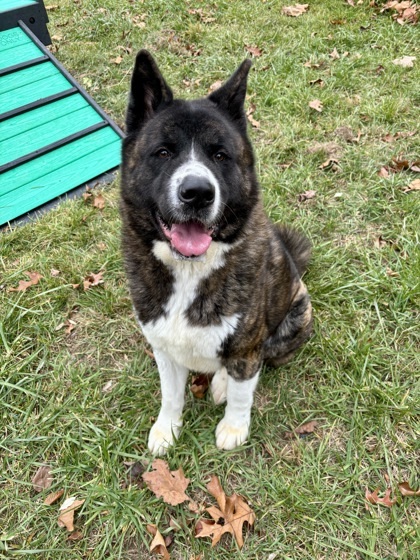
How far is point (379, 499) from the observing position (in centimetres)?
235

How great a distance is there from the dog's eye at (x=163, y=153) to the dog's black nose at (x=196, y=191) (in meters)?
0.26

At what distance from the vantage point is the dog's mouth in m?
1.95

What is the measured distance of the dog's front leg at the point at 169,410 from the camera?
98.3 inches

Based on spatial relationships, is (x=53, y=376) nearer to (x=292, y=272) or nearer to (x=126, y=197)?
(x=126, y=197)

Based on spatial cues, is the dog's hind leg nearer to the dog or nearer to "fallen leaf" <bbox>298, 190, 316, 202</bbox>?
the dog

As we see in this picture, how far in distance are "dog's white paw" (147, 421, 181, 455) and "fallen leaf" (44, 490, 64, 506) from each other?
22.1 inches

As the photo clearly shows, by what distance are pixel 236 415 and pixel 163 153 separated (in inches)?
60.9

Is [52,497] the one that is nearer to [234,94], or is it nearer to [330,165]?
[234,94]

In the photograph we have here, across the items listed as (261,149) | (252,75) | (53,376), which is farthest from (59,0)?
(53,376)

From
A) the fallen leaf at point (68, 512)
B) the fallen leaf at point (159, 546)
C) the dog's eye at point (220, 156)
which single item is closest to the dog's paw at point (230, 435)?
the fallen leaf at point (159, 546)

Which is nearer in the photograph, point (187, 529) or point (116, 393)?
point (187, 529)

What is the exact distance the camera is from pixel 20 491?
254 cm

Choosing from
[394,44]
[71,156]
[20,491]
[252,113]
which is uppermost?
[394,44]

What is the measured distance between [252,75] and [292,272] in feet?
12.7
